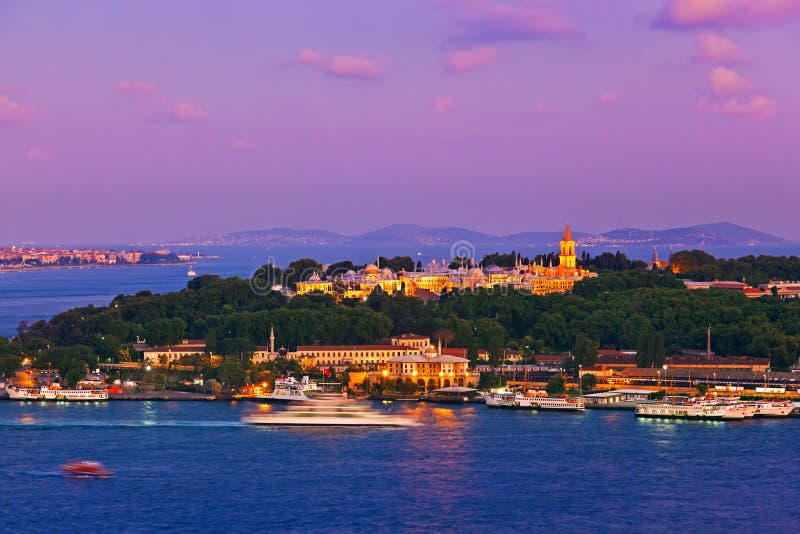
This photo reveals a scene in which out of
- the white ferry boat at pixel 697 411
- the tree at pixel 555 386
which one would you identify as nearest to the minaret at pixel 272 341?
the tree at pixel 555 386

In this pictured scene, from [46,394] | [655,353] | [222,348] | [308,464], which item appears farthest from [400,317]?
[308,464]

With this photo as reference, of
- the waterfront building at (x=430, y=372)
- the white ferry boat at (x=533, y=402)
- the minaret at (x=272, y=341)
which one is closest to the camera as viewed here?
the white ferry boat at (x=533, y=402)

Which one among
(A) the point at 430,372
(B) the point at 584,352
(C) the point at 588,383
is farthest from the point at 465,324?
(C) the point at 588,383

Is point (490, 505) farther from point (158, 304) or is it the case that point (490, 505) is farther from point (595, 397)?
point (158, 304)

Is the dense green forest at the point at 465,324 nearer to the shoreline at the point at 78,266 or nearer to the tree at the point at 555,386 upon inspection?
the tree at the point at 555,386

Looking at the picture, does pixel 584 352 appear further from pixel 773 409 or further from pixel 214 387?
pixel 214 387

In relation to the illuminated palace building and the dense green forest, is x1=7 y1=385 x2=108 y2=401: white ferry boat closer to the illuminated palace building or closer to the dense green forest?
the dense green forest

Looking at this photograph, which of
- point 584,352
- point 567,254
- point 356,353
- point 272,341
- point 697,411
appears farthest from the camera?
point 567,254
